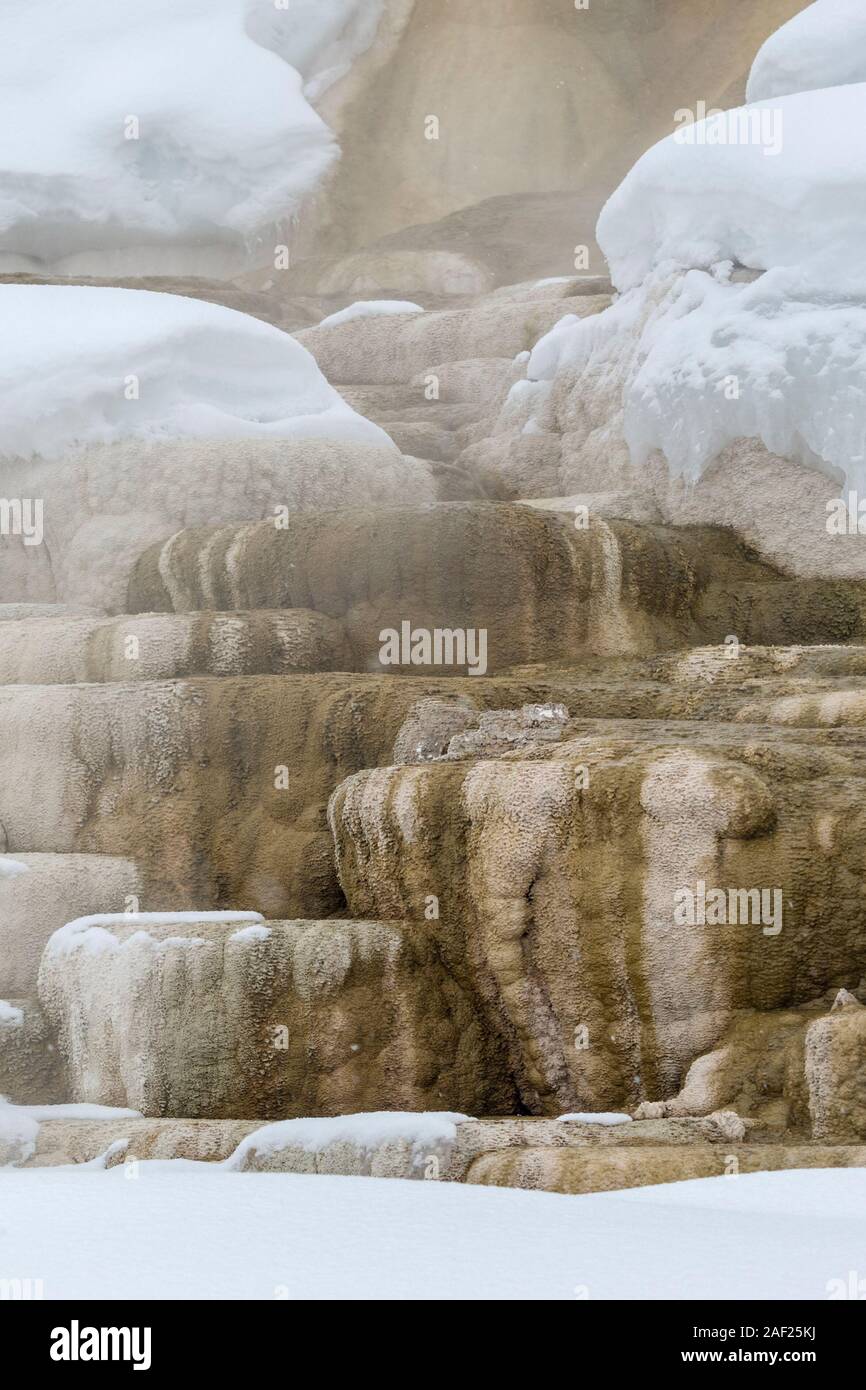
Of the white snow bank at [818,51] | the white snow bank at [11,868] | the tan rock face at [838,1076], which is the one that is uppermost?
the white snow bank at [818,51]

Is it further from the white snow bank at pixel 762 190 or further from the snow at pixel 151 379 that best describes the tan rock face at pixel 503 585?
the white snow bank at pixel 762 190

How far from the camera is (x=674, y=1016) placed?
5.16m

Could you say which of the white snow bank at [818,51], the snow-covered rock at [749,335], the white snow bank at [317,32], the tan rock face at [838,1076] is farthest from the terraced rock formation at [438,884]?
the white snow bank at [317,32]

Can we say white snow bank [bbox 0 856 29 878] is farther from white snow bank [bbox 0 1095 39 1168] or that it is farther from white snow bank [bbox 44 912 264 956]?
white snow bank [bbox 0 1095 39 1168]

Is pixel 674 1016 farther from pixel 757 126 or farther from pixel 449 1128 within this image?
pixel 757 126

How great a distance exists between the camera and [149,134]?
48.0 feet

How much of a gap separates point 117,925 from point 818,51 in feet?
23.9

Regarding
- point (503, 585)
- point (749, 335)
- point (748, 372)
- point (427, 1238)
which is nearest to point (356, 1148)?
point (427, 1238)

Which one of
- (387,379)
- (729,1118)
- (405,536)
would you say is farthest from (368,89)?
(729,1118)

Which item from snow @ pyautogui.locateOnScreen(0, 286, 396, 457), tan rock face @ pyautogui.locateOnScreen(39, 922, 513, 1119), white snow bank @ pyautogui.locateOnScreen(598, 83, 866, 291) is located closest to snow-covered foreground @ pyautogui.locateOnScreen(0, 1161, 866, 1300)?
tan rock face @ pyautogui.locateOnScreen(39, 922, 513, 1119)

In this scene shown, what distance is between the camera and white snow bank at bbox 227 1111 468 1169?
443 cm

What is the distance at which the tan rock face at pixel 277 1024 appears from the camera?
5.41 metres

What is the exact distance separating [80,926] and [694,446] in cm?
458

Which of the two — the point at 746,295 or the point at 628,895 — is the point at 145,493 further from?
the point at 628,895
